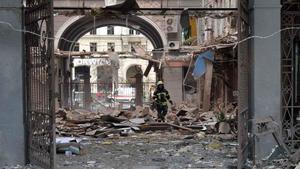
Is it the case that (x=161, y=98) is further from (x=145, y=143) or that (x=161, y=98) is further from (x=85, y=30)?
(x=85, y=30)

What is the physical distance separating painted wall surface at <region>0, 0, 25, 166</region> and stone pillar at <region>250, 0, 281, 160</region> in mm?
4677

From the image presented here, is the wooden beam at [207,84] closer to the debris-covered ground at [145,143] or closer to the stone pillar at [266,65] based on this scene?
the debris-covered ground at [145,143]

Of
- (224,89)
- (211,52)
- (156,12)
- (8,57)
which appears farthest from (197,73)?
(8,57)

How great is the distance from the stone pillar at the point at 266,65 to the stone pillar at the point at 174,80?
70.5ft

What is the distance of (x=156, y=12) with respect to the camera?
48.1ft

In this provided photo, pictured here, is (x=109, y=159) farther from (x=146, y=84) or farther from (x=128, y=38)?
(x=128, y=38)

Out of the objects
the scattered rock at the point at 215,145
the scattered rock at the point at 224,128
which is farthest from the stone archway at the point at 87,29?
the scattered rock at the point at 215,145

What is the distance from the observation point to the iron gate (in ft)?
30.7

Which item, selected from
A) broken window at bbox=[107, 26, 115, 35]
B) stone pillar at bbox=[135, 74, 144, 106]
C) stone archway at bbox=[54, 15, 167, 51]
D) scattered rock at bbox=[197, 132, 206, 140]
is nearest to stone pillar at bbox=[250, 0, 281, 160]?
scattered rock at bbox=[197, 132, 206, 140]

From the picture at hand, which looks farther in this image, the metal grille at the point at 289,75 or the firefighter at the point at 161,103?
the firefighter at the point at 161,103

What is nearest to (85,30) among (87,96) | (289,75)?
(87,96)

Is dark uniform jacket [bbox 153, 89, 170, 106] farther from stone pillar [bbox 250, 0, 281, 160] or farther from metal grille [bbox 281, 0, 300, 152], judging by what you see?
stone pillar [bbox 250, 0, 281, 160]

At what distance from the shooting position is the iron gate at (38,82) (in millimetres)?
9361

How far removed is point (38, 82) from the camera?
1022 cm
